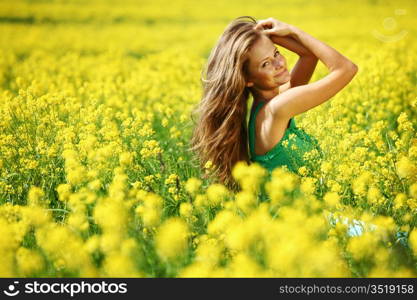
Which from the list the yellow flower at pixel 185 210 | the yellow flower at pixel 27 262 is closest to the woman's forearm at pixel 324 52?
the yellow flower at pixel 185 210

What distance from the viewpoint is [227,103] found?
10.7 ft

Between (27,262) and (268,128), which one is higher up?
(268,128)

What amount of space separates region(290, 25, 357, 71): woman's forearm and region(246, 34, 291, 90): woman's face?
0.97ft

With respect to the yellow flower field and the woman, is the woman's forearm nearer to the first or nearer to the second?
the woman

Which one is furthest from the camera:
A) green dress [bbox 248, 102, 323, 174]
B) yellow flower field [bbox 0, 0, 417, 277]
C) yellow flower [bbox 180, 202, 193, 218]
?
green dress [bbox 248, 102, 323, 174]

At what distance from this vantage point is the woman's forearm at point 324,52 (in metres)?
3.33

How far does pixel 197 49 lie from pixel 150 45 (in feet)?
4.17

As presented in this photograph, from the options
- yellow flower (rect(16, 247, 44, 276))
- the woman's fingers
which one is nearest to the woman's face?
the woman's fingers

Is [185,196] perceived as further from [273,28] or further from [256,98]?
[273,28]

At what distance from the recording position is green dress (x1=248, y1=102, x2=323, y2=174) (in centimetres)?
328

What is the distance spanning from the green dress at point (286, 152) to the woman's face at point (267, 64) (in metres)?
0.17

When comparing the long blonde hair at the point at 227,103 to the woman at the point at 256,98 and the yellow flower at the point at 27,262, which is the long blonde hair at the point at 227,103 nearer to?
the woman at the point at 256,98

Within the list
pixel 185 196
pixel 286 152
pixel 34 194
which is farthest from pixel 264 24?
pixel 34 194

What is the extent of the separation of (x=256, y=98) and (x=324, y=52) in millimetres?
478
